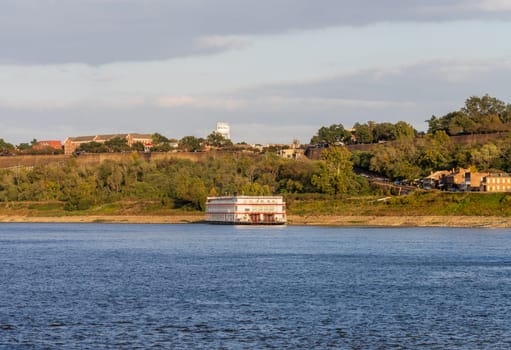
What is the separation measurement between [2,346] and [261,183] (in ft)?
525

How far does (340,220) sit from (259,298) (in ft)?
339

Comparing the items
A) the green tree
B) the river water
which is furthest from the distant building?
the river water

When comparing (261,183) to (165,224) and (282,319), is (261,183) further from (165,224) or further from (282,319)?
(282,319)

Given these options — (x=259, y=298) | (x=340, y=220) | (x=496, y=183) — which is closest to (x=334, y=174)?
(x=340, y=220)

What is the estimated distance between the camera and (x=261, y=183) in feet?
648

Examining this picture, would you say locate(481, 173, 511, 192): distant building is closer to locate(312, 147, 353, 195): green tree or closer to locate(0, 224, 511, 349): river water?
locate(312, 147, 353, 195): green tree

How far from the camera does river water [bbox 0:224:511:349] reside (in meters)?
40.2

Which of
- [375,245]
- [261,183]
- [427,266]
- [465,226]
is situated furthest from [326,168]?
[427,266]

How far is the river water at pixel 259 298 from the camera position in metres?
40.2

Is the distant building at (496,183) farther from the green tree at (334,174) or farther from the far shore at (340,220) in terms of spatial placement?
the green tree at (334,174)

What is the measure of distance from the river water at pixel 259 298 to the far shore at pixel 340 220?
42.8m

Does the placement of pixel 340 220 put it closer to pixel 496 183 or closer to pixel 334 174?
pixel 334 174

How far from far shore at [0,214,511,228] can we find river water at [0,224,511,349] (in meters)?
42.8

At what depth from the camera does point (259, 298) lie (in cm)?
5291
